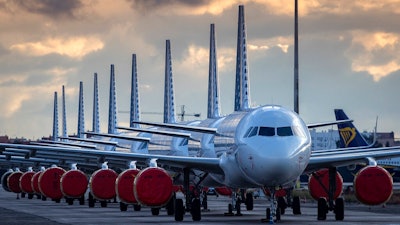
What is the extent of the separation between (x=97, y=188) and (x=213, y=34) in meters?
17.6

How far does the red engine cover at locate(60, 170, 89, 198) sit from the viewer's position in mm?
66000

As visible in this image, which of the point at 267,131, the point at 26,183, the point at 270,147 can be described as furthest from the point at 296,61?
the point at 26,183

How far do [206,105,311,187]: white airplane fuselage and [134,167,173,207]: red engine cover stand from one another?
2768 millimetres

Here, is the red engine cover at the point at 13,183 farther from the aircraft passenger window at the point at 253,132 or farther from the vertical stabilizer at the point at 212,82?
the aircraft passenger window at the point at 253,132

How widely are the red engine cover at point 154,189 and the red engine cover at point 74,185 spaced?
863 inches

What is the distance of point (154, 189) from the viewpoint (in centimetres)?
4419

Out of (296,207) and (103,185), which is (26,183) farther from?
(296,207)

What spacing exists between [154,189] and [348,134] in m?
68.5

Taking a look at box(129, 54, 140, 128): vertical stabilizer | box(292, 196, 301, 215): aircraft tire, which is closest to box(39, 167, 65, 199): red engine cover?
box(129, 54, 140, 128): vertical stabilizer

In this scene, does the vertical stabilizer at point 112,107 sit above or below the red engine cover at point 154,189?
above

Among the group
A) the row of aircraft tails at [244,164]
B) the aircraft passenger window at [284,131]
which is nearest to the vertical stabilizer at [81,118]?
the row of aircraft tails at [244,164]

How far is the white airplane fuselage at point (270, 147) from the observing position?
39.7 meters

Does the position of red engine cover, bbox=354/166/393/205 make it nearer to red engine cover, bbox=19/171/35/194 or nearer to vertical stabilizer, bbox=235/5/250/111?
vertical stabilizer, bbox=235/5/250/111

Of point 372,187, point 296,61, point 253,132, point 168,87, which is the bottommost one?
point 372,187
